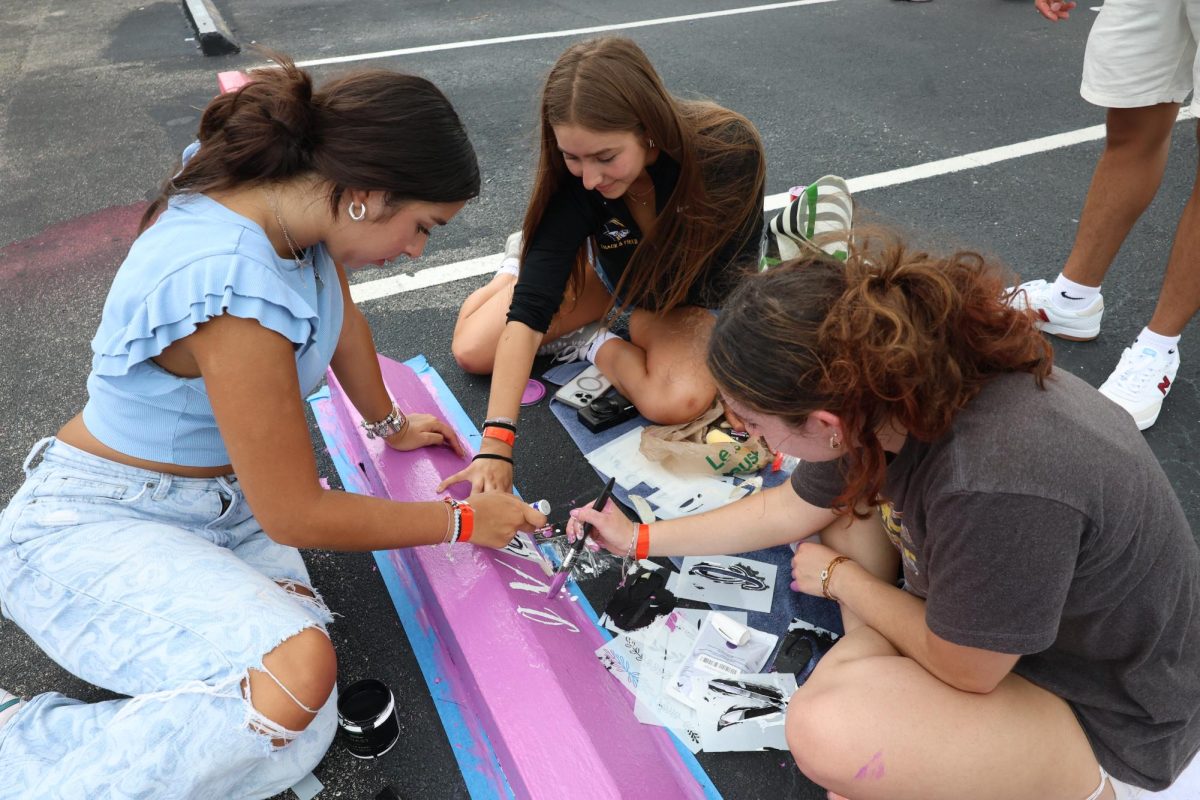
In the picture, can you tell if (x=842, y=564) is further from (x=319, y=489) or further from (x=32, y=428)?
(x=32, y=428)

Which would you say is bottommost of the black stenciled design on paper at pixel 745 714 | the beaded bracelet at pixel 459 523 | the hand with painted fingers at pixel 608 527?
the black stenciled design on paper at pixel 745 714

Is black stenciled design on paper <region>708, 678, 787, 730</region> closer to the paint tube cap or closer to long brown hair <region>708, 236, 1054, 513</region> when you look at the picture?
the paint tube cap

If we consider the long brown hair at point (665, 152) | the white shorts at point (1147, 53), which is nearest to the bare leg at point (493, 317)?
the long brown hair at point (665, 152)

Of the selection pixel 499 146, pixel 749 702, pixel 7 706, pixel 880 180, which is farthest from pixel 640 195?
pixel 499 146

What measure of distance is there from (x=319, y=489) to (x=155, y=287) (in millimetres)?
479

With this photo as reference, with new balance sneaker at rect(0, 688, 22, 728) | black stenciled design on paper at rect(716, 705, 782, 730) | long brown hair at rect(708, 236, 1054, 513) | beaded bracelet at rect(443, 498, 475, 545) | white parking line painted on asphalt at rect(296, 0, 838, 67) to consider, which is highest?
long brown hair at rect(708, 236, 1054, 513)

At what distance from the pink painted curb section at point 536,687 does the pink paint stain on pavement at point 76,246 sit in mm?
2434

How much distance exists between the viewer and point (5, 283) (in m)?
3.56

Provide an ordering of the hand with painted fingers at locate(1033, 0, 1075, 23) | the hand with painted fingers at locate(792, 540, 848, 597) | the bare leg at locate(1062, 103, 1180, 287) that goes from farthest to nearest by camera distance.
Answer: the hand with painted fingers at locate(1033, 0, 1075, 23) → the bare leg at locate(1062, 103, 1180, 287) → the hand with painted fingers at locate(792, 540, 848, 597)

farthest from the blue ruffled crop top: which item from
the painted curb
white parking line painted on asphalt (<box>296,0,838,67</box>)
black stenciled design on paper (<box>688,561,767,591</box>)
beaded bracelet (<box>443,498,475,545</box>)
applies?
the painted curb

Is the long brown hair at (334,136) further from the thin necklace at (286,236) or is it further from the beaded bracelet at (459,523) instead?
the beaded bracelet at (459,523)

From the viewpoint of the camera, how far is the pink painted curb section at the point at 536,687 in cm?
165

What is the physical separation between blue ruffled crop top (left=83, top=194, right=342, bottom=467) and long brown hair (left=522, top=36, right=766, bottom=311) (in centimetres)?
78

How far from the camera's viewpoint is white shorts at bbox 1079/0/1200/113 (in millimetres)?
2582
